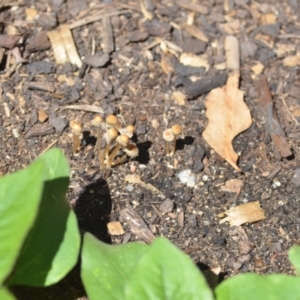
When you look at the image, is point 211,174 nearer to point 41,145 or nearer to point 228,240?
point 228,240

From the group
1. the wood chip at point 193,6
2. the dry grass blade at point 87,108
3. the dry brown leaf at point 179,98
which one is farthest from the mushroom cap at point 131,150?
the wood chip at point 193,6

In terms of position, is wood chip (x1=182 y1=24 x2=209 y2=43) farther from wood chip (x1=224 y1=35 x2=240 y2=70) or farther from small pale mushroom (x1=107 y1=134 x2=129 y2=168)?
small pale mushroom (x1=107 y1=134 x2=129 y2=168)

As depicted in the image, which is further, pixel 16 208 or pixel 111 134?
pixel 111 134

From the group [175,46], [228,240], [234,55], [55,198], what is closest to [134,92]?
[175,46]

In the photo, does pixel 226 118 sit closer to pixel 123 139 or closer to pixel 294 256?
pixel 123 139

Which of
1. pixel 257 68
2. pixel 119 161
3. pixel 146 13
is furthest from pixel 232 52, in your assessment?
pixel 119 161

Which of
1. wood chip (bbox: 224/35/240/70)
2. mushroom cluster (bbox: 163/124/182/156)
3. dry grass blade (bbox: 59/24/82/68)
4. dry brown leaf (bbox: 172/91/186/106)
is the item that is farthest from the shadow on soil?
wood chip (bbox: 224/35/240/70)
